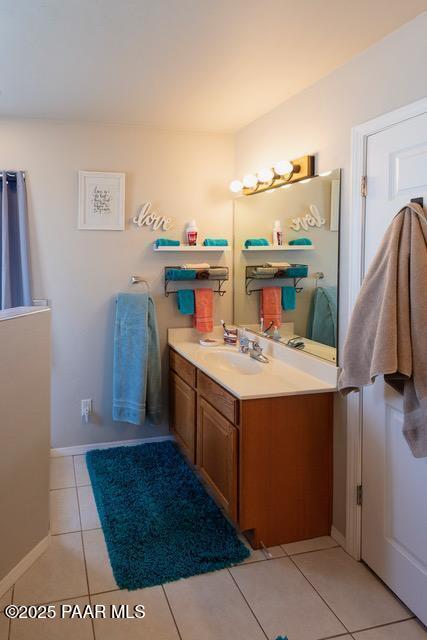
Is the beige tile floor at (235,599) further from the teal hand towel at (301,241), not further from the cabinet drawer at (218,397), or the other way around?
the teal hand towel at (301,241)

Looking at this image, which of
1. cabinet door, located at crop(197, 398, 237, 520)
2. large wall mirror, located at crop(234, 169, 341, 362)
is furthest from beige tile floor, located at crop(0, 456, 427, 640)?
large wall mirror, located at crop(234, 169, 341, 362)

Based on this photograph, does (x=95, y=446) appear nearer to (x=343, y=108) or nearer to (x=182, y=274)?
(x=182, y=274)

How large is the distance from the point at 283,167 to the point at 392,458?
1.66 m

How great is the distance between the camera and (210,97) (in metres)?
2.85

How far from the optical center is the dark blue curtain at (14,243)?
3.25 metres

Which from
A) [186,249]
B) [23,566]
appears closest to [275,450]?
[23,566]

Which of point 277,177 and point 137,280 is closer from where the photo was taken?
point 277,177

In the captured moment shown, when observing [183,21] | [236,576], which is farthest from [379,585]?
[183,21]

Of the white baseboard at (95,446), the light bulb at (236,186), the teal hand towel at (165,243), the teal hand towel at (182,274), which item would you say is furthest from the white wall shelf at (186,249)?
the white baseboard at (95,446)

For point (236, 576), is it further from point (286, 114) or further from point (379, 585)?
point (286, 114)

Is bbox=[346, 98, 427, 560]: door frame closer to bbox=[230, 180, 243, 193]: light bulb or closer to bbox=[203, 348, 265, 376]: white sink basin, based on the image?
bbox=[203, 348, 265, 376]: white sink basin

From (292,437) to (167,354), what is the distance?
1.54 meters

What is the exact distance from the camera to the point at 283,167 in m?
2.79

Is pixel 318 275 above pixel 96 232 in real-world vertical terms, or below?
below
